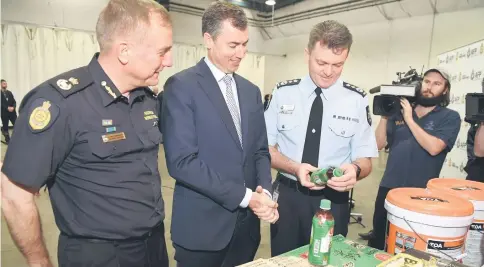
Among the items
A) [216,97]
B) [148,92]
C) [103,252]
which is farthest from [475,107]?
[103,252]

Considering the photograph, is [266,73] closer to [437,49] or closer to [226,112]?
[437,49]

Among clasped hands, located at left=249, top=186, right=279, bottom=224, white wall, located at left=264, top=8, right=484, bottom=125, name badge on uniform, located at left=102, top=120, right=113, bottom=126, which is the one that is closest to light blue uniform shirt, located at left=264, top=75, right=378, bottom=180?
clasped hands, located at left=249, top=186, right=279, bottom=224

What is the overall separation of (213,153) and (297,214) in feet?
1.84

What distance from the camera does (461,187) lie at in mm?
1512

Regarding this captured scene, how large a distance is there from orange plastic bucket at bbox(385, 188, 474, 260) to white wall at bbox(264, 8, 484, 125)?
694 centimetres

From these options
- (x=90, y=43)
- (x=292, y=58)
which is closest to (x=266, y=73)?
(x=292, y=58)

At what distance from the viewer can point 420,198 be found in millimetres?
1289

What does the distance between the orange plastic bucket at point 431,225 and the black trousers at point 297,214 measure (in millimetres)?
417

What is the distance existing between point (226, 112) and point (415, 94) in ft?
5.13

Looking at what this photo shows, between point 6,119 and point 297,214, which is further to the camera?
point 6,119

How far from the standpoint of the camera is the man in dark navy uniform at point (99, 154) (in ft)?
3.26

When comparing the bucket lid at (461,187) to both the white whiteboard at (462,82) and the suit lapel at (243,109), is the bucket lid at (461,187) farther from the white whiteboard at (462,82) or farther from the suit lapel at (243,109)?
the white whiteboard at (462,82)


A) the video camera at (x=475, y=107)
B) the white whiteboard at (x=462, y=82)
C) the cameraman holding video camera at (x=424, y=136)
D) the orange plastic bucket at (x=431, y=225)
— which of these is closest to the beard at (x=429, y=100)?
the cameraman holding video camera at (x=424, y=136)

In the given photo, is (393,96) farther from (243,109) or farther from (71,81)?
(71,81)
